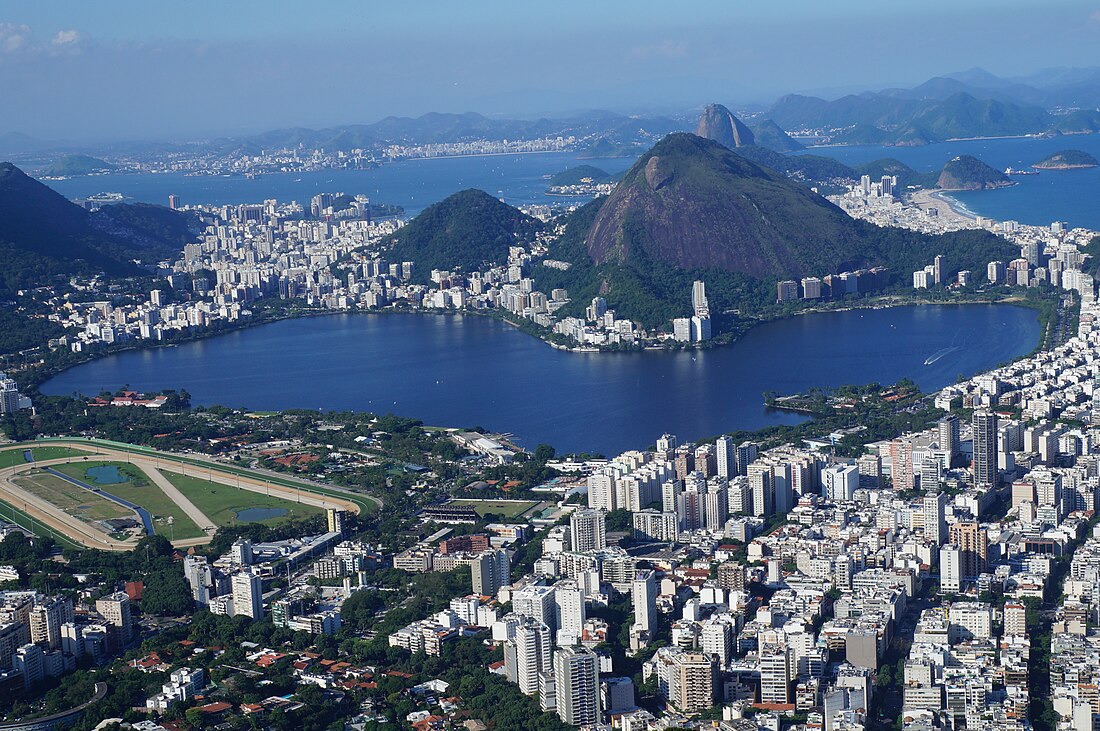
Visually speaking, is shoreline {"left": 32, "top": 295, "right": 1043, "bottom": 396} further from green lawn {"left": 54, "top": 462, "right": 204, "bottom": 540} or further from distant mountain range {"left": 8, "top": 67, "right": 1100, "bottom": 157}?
distant mountain range {"left": 8, "top": 67, "right": 1100, "bottom": 157}

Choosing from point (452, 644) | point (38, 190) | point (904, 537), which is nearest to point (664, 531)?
point (904, 537)

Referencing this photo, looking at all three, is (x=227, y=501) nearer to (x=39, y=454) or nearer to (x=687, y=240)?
(x=39, y=454)

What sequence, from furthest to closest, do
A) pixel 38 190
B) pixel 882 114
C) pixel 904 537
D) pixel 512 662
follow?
pixel 882 114
pixel 38 190
pixel 904 537
pixel 512 662

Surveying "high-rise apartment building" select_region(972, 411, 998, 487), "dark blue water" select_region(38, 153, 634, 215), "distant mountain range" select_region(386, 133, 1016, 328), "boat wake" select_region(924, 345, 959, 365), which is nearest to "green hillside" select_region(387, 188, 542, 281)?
"distant mountain range" select_region(386, 133, 1016, 328)

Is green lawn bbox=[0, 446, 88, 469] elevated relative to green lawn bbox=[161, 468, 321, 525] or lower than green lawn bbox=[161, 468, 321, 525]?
elevated

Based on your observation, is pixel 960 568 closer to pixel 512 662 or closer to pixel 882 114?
pixel 512 662

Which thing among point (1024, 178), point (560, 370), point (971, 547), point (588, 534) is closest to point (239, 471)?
point (588, 534)

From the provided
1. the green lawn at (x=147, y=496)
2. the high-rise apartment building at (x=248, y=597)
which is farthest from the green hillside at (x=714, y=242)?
the high-rise apartment building at (x=248, y=597)
